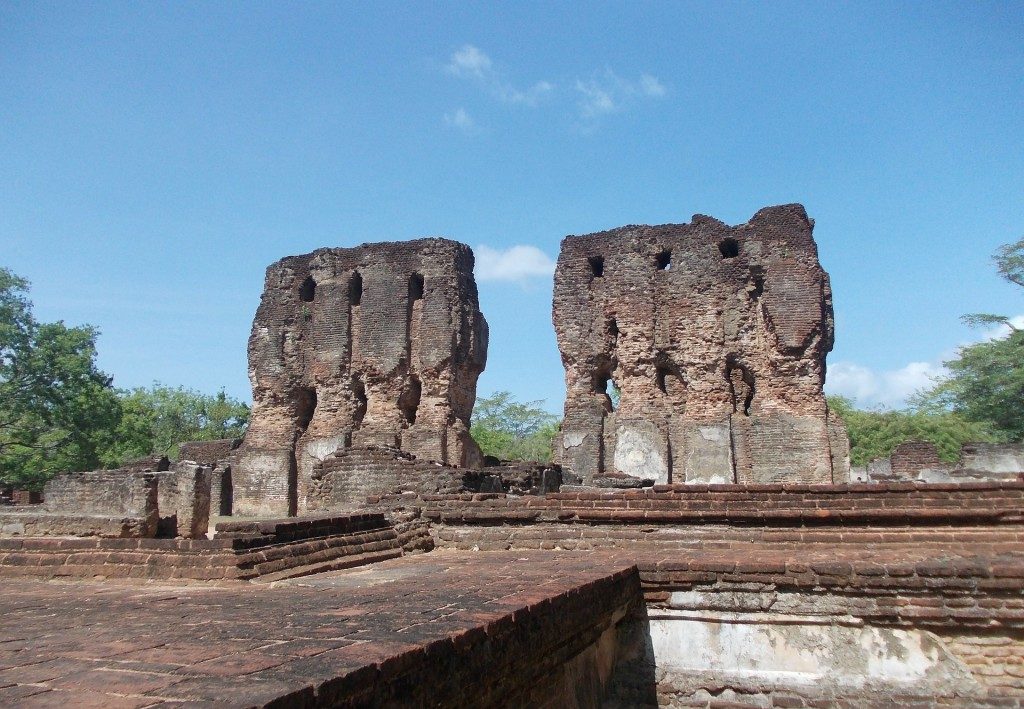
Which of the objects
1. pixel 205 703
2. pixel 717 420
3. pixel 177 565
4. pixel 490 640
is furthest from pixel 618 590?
pixel 717 420

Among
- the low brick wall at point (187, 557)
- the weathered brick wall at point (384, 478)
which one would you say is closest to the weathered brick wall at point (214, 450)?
the weathered brick wall at point (384, 478)

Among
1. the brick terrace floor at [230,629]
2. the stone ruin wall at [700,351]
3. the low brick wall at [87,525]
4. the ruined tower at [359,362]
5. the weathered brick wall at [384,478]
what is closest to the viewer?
the brick terrace floor at [230,629]

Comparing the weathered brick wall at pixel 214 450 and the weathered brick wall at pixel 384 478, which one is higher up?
the weathered brick wall at pixel 214 450

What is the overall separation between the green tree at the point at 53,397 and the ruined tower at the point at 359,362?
7.90 metres

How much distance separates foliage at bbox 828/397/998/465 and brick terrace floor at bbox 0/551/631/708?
33.6m

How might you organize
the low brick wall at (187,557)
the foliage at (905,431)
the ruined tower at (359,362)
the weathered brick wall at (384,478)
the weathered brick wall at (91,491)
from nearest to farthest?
the low brick wall at (187,557) < the weathered brick wall at (384,478) < the weathered brick wall at (91,491) < the ruined tower at (359,362) < the foliage at (905,431)

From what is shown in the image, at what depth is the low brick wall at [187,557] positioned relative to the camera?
5.60 meters

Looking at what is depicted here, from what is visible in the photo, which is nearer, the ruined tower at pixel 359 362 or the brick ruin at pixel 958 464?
the brick ruin at pixel 958 464

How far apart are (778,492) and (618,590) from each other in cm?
465

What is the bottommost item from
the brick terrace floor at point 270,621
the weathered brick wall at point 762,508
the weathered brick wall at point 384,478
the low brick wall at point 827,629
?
the low brick wall at point 827,629

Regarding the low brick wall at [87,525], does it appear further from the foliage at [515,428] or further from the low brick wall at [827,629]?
the foliage at [515,428]

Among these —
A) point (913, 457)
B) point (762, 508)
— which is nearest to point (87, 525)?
point (762, 508)

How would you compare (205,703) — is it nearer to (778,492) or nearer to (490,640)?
(490,640)

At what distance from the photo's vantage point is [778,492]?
9086 mm
